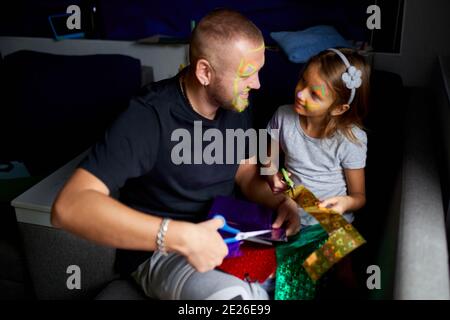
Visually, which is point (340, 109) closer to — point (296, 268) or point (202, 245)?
point (296, 268)

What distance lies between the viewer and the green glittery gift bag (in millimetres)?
1136

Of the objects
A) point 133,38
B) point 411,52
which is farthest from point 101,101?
point 411,52

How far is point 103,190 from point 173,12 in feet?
4.28

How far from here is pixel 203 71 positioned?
1.18m

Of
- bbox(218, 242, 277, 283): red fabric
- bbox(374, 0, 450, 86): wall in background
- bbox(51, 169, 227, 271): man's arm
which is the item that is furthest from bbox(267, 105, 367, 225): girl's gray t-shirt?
bbox(374, 0, 450, 86): wall in background

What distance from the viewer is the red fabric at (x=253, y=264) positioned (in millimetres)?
1139

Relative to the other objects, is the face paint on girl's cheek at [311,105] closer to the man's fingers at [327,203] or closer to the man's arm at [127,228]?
the man's fingers at [327,203]

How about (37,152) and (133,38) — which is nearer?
(37,152)

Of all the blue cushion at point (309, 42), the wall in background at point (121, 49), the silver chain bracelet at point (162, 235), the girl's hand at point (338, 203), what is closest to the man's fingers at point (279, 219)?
the girl's hand at point (338, 203)

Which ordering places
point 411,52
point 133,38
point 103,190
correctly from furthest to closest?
point 133,38 → point 411,52 → point 103,190

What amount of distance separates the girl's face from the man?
177 mm

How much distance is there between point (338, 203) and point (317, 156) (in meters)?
0.18
